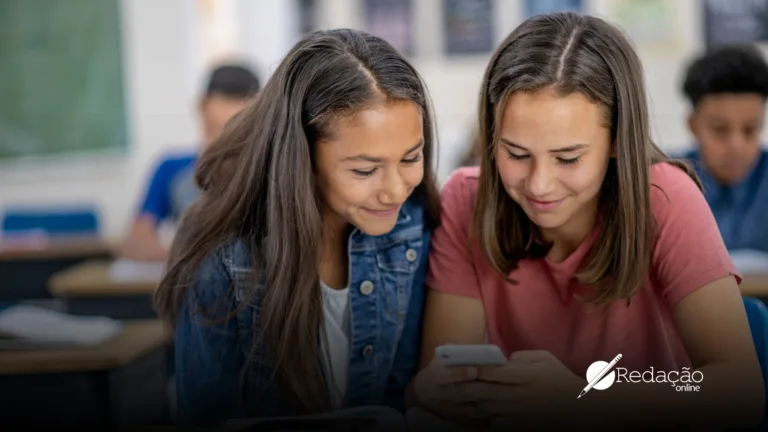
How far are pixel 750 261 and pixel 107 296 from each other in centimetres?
Result: 187

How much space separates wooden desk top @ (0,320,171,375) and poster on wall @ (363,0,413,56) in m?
3.38

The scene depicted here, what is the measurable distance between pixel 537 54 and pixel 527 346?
48cm

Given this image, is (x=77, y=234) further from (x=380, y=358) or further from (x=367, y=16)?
(x=380, y=358)

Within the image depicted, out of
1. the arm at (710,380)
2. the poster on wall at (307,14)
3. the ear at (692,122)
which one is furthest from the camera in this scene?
the poster on wall at (307,14)

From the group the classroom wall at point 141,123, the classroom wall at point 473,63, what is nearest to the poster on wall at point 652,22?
the classroom wall at point 473,63

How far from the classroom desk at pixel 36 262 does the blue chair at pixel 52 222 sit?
0.68ft

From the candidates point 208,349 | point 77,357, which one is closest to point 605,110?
point 208,349

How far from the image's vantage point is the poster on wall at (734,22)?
4.59 metres

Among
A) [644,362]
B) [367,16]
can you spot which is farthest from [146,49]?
[644,362]

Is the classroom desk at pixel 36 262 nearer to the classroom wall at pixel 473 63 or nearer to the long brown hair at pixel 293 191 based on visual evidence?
the classroom wall at pixel 473 63

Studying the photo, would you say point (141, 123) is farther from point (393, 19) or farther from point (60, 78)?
point (393, 19)

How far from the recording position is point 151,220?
3102 millimetres

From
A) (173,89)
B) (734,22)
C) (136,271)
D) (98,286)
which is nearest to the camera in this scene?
(98,286)

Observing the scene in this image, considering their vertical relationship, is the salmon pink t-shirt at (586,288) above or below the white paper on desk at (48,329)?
above
